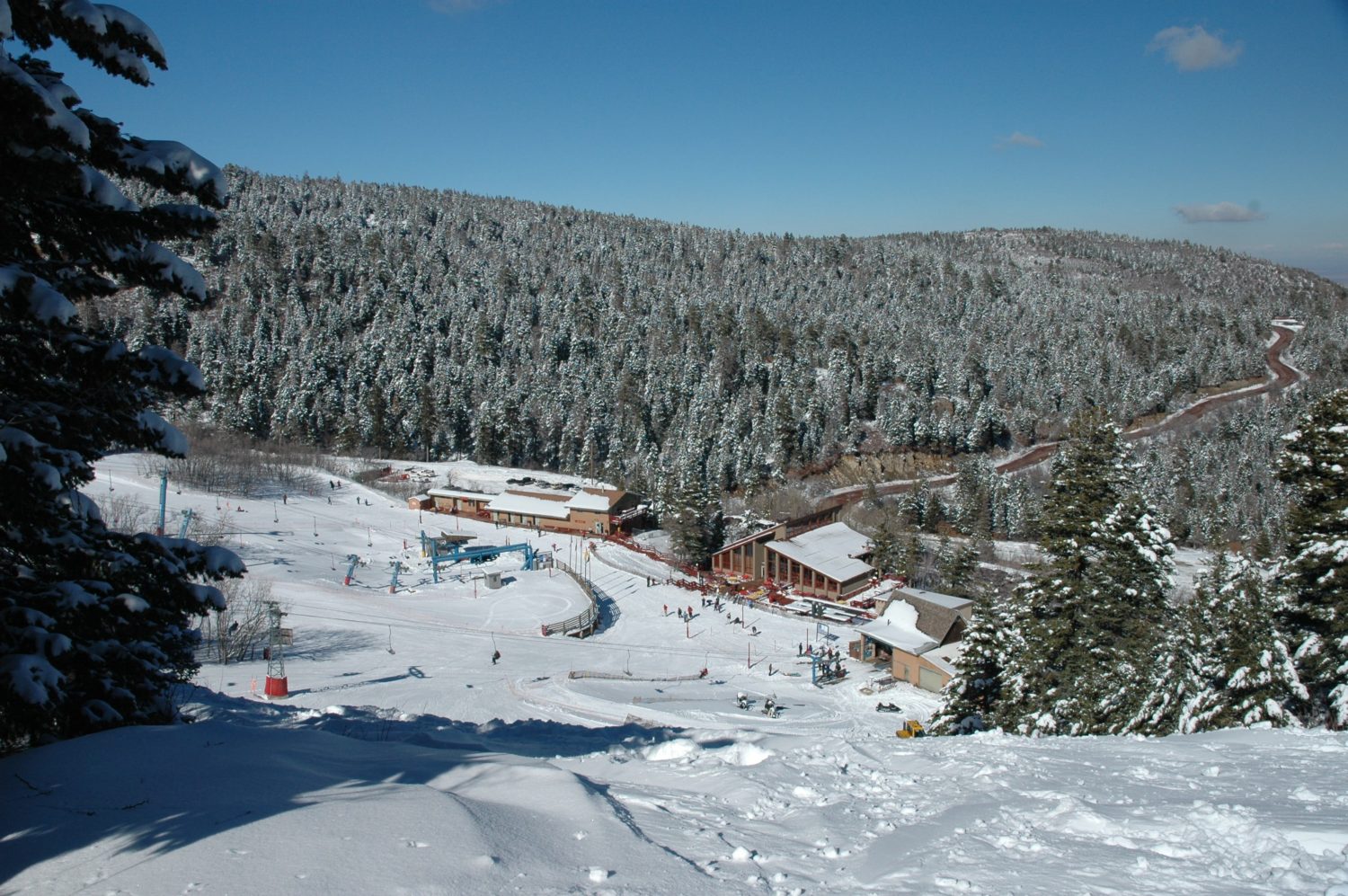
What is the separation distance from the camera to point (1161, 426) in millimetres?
95062

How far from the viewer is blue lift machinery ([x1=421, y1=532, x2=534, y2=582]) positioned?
1670 inches

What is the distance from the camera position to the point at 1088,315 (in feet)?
481

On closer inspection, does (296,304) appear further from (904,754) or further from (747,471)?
(904,754)

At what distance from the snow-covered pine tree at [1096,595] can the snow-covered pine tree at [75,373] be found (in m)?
13.5

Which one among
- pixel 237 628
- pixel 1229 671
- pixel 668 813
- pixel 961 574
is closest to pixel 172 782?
pixel 668 813

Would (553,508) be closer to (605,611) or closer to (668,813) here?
(605,611)

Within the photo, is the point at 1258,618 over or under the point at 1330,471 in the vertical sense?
under

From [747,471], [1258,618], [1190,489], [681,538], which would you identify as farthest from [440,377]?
[1258,618]

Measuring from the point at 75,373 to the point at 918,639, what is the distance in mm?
28061

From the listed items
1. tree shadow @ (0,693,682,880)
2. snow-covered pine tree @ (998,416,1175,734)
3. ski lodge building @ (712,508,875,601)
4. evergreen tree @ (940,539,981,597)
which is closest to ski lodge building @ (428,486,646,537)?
ski lodge building @ (712,508,875,601)

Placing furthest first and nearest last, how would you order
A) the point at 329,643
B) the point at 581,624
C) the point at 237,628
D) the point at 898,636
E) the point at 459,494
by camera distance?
the point at 459,494 < the point at 581,624 < the point at 898,636 < the point at 329,643 < the point at 237,628

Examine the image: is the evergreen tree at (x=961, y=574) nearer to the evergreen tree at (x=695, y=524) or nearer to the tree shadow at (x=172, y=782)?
the evergreen tree at (x=695, y=524)

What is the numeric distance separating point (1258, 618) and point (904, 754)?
330 inches

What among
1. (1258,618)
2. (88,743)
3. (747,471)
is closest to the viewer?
(88,743)
